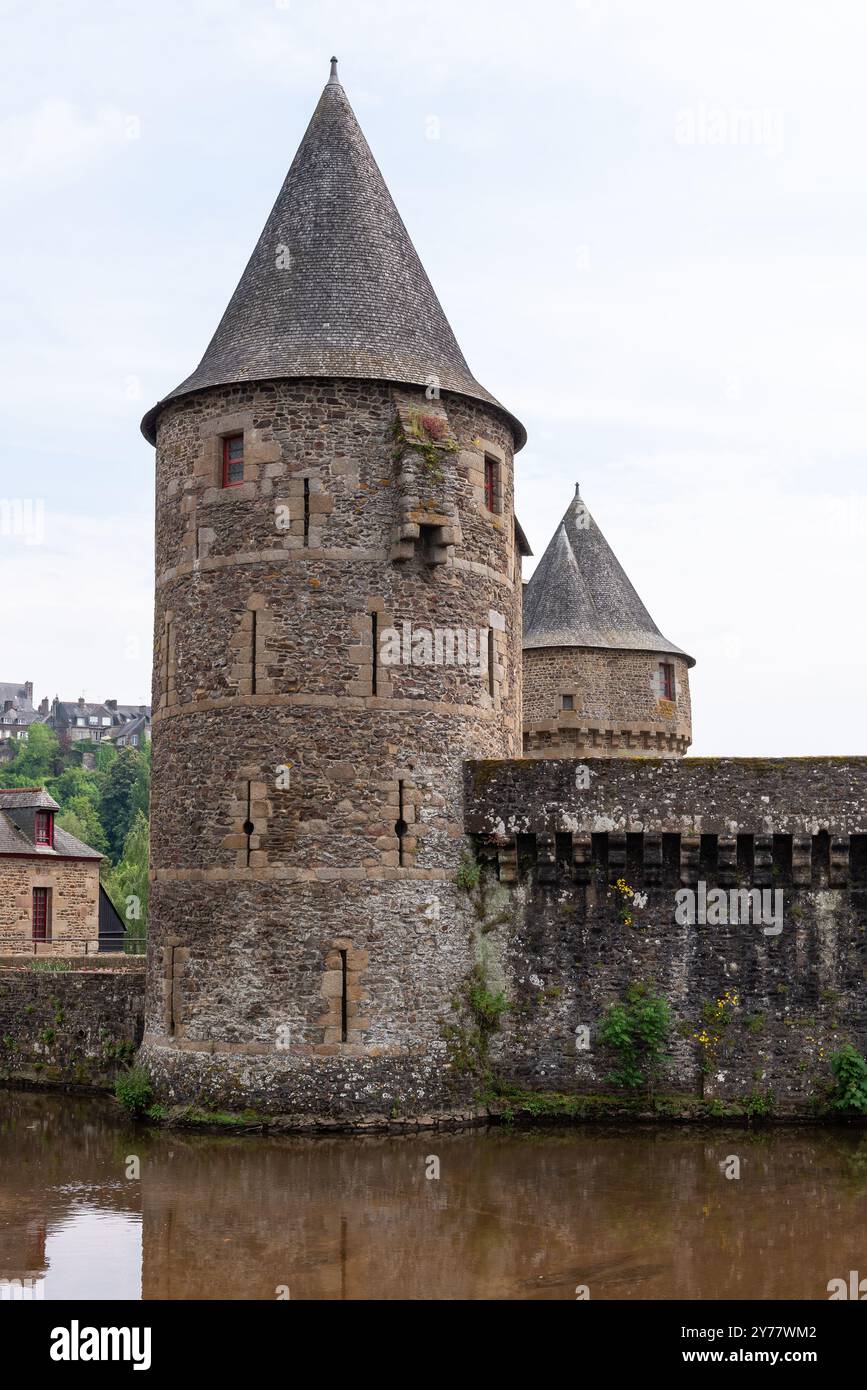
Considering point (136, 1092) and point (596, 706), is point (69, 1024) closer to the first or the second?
point (136, 1092)

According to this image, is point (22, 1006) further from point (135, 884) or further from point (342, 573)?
point (135, 884)

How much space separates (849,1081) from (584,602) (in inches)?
636

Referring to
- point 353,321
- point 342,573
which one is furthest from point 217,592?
point 353,321

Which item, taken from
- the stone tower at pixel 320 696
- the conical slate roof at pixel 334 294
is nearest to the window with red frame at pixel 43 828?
the stone tower at pixel 320 696

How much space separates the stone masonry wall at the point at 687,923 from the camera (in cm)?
1661

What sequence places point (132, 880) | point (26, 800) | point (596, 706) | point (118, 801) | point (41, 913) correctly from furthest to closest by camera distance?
1. point (118, 801)
2. point (132, 880)
3. point (26, 800)
4. point (41, 913)
5. point (596, 706)

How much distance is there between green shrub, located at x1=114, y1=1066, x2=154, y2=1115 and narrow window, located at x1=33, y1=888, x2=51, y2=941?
14529mm

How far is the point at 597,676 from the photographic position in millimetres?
30125

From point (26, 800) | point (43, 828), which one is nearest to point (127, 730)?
point (26, 800)

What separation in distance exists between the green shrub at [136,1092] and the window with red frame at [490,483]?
819 cm

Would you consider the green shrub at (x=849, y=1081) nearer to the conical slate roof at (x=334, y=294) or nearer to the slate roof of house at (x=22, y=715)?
the conical slate roof at (x=334, y=294)

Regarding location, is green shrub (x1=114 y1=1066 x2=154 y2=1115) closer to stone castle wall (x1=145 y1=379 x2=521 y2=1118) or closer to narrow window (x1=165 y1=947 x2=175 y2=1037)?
stone castle wall (x1=145 y1=379 x2=521 y2=1118)

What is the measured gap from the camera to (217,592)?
17.2 m
